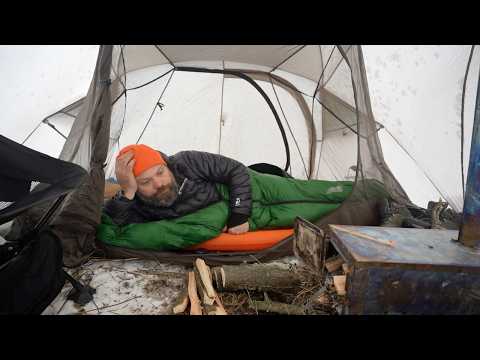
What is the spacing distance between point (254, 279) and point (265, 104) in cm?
220

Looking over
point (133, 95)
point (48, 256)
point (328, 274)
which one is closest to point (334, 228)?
point (328, 274)

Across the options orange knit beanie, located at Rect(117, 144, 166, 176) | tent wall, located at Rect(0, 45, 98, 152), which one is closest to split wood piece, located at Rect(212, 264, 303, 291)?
orange knit beanie, located at Rect(117, 144, 166, 176)

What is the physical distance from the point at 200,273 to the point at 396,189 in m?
1.66

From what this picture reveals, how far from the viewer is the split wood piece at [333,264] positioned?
1.46 m

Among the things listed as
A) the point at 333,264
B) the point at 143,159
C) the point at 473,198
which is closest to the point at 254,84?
the point at 143,159

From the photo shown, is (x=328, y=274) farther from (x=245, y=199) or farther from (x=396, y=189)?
(x=396, y=189)

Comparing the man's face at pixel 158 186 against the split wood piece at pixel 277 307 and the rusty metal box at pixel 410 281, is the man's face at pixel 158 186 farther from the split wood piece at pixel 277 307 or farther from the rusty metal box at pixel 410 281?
the rusty metal box at pixel 410 281

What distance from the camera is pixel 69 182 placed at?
115 centimetres

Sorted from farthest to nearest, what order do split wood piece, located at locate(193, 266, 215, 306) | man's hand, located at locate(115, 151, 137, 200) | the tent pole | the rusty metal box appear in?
man's hand, located at locate(115, 151, 137, 200) → split wood piece, located at locate(193, 266, 215, 306) → the tent pole → the rusty metal box

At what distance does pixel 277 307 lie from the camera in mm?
1343

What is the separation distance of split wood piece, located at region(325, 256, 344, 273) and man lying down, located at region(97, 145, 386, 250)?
1.83ft

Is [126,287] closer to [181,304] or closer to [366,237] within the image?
[181,304]

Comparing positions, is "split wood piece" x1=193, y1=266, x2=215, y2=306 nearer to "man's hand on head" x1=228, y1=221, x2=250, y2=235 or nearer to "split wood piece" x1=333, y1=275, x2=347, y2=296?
"man's hand on head" x1=228, y1=221, x2=250, y2=235

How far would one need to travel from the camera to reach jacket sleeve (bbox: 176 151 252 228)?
192cm
